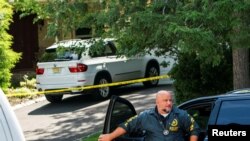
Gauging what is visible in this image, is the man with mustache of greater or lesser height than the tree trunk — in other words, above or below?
below

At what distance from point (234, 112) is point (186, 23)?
8.04ft

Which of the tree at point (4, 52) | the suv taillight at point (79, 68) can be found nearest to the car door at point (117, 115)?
the suv taillight at point (79, 68)

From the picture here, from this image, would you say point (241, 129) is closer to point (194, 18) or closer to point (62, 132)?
point (194, 18)

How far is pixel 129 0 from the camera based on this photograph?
27.2ft

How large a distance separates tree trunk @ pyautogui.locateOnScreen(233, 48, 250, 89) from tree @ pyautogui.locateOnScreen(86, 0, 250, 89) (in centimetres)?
191

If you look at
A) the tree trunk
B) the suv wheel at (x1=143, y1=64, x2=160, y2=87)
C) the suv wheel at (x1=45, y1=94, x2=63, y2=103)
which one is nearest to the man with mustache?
the tree trunk

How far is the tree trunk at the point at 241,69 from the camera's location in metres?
9.74

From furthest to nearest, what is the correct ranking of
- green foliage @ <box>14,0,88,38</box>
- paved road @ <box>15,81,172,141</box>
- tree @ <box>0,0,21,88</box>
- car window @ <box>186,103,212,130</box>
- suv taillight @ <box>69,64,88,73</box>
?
tree @ <box>0,0,21,88</box> → suv taillight @ <box>69,64,88,73</box> → paved road @ <box>15,81,172,141</box> → green foliage @ <box>14,0,88,38</box> → car window @ <box>186,103,212,130</box>

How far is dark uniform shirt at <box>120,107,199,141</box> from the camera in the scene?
5.53 meters

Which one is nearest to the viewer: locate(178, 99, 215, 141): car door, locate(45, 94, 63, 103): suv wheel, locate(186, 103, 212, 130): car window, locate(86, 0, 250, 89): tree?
locate(178, 99, 215, 141): car door

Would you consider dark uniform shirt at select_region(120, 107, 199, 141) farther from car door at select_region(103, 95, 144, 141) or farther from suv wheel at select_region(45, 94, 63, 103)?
suv wheel at select_region(45, 94, 63, 103)

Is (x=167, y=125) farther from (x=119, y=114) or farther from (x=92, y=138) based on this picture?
(x=92, y=138)

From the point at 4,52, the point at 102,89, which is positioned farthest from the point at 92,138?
the point at 4,52

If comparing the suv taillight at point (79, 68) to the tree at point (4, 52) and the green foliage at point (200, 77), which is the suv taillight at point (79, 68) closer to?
the tree at point (4, 52)
